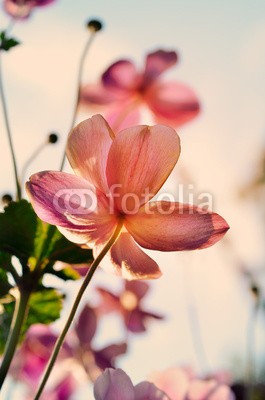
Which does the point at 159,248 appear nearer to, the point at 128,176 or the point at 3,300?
the point at 128,176

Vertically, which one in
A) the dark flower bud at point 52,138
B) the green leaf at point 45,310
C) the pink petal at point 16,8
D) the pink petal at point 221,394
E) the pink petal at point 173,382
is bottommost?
the pink petal at point 221,394

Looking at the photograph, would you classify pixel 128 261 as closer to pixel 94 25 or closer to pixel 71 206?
pixel 71 206

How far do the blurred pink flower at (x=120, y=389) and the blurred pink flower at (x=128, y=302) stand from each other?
59 cm

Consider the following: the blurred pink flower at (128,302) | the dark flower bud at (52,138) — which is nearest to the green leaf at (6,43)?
the dark flower bud at (52,138)

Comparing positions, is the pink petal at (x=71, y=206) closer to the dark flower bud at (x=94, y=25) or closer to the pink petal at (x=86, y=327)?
the dark flower bud at (x=94, y=25)

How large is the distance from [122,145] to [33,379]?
55cm

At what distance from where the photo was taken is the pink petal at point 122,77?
85 cm

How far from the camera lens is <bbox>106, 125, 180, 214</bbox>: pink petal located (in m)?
0.50

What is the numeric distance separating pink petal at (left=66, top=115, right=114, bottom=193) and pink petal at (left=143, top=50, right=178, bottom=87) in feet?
1.53

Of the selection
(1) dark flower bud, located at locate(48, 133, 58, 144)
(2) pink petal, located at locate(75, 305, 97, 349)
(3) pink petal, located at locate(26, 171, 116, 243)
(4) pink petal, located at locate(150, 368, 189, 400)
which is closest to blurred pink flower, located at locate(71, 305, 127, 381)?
(2) pink petal, located at locate(75, 305, 97, 349)

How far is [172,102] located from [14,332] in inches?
19.7

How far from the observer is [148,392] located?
1.77ft

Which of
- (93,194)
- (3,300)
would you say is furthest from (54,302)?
(93,194)

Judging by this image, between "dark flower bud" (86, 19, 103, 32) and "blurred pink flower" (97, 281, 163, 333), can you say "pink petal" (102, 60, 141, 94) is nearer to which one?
"dark flower bud" (86, 19, 103, 32)
